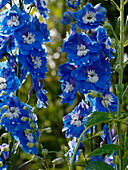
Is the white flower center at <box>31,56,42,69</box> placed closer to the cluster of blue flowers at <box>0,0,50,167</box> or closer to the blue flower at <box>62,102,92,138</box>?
the cluster of blue flowers at <box>0,0,50,167</box>

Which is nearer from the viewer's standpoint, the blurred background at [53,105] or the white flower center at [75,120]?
the white flower center at [75,120]

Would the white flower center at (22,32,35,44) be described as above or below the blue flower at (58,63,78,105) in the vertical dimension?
above

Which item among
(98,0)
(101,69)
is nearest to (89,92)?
(101,69)

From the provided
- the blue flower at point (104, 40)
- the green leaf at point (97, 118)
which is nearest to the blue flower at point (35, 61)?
the blue flower at point (104, 40)

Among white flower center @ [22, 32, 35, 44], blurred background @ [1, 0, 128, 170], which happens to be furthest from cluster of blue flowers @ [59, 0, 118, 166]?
blurred background @ [1, 0, 128, 170]

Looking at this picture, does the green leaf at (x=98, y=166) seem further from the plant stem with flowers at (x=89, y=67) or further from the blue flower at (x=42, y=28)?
the blue flower at (x=42, y=28)

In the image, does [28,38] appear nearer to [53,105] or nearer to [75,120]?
[75,120]
